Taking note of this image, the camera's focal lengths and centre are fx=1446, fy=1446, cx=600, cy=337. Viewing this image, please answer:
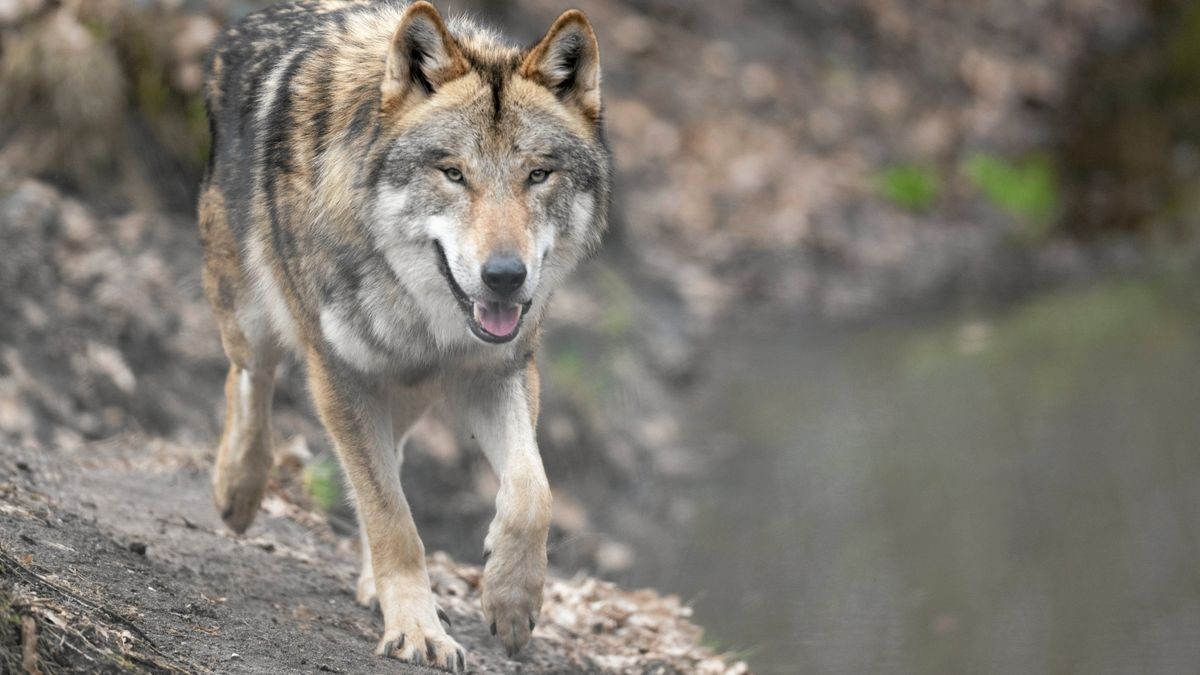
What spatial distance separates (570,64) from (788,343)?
6514mm

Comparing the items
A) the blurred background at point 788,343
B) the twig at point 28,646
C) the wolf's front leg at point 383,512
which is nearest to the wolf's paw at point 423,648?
the wolf's front leg at point 383,512

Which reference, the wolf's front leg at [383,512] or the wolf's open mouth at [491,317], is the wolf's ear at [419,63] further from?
the wolf's front leg at [383,512]

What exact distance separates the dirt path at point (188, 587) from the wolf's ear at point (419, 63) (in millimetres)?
1655

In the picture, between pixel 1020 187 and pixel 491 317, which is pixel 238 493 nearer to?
pixel 491 317

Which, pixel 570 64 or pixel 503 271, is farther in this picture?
pixel 570 64

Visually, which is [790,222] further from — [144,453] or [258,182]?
[258,182]

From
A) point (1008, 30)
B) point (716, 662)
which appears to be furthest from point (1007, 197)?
point (716, 662)

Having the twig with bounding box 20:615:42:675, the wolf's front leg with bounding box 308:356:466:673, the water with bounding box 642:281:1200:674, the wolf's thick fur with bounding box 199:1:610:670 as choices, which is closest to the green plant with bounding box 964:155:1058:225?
the water with bounding box 642:281:1200:674

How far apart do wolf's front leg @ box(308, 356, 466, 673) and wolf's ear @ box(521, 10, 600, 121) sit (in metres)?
1.13

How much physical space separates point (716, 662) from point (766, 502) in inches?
102

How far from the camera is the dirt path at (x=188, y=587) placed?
3760mm

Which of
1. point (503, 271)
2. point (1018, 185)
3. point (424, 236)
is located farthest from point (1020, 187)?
point (503, 271)

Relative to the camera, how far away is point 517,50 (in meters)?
4.70

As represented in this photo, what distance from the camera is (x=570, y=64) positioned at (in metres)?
4.55
